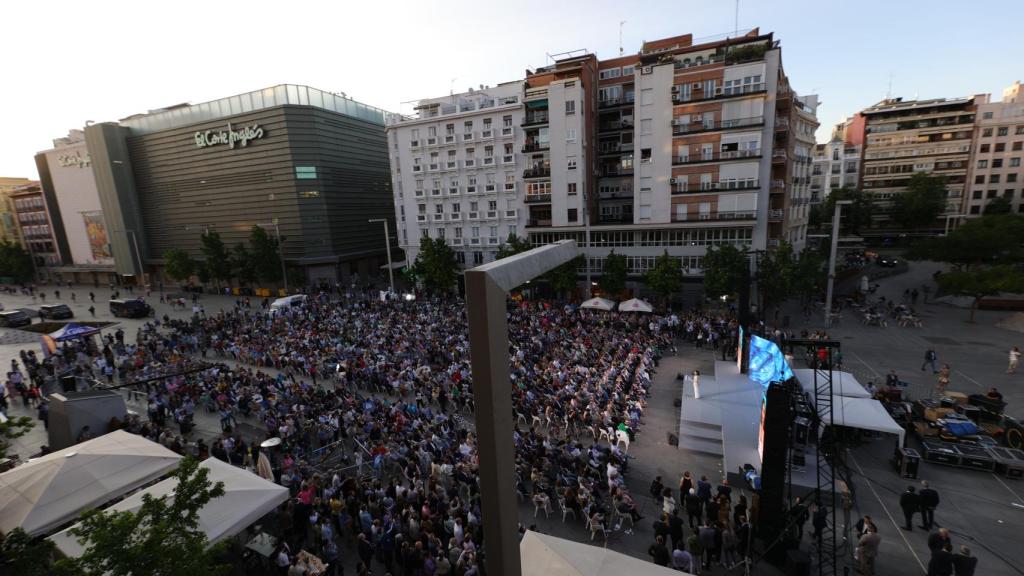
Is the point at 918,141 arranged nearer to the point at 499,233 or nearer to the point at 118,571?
the point at 499,233

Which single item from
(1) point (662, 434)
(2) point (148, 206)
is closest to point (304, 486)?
(1) point (662, 434)

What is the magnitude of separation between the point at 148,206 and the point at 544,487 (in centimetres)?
7117

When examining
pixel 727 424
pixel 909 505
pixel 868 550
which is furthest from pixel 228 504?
pixel 909 505

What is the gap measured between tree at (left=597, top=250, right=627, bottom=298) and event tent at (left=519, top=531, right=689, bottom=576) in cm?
2709

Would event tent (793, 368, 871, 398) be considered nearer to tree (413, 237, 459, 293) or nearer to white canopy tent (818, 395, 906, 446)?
white canopy tent (818, 395, 906, 446)

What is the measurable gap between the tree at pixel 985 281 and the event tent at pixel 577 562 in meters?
32.4

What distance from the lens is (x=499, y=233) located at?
4150 cm

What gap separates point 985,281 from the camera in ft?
85.4

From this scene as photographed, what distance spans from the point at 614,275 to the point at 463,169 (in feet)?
62.5

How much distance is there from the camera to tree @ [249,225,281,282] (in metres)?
45.7

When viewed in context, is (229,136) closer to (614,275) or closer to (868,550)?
(614,275)

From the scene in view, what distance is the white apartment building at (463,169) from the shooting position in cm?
4025

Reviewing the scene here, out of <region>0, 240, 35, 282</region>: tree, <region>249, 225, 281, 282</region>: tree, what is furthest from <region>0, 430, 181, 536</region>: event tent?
<region>0, 240, 35, 282</region>: tree

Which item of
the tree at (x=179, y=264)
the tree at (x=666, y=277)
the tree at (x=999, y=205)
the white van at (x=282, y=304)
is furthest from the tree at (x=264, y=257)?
the tree at (x=999, y=205)
